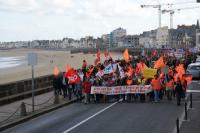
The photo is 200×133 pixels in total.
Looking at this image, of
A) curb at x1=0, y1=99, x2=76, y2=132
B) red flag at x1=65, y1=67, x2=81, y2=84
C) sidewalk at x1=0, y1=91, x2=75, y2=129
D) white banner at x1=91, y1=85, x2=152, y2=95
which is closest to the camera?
curb at x1=0, y1=99, x2=76, y2=132

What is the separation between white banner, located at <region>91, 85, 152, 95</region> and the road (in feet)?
3.02

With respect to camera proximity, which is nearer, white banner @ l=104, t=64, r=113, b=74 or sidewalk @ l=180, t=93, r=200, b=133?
sidewalk @ l=180, t=93, r=200, b=133

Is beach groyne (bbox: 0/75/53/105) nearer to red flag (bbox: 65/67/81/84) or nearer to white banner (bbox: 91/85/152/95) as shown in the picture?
red flag (bbox: 65/67/81/84)

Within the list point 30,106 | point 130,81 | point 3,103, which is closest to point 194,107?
point 130,81

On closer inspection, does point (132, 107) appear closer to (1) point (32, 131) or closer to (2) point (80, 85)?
(2) point (80, 85)

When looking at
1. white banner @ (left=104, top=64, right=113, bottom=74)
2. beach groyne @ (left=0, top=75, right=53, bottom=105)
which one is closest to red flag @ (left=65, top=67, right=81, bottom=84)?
white banner @ (left=104, top=64, right=113, bottom=74)

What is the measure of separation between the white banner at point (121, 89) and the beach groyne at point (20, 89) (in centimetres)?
414

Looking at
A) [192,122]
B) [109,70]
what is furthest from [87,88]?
[192,122]

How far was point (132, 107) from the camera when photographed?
22703 millimetres

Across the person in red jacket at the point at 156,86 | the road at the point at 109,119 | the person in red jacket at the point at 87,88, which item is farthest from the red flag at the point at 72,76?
the person in red jacket at the point at 156,86

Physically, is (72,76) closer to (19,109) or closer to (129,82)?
(129,82)

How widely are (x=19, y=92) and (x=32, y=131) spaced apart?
9876 millimetres

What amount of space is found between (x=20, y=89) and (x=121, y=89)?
5.77m

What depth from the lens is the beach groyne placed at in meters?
24.2
